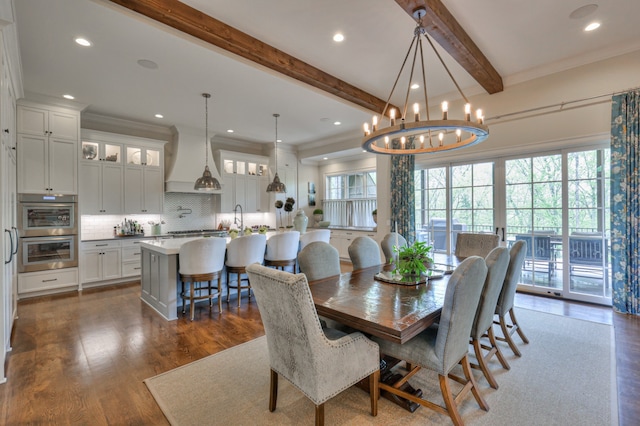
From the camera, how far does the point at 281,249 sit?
438cm

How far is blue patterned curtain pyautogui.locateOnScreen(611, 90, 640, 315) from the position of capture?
3.47 m

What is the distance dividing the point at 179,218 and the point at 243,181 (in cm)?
167

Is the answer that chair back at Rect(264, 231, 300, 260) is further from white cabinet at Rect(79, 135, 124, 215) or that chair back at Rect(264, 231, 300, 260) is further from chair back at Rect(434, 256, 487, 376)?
white cabinet at Rect(79, 135, 124, 215)

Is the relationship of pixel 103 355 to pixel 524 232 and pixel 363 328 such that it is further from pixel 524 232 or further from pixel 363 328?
pixel 524 232

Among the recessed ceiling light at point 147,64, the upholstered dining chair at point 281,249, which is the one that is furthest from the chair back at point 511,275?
the recessed ceiling light at point 147,64

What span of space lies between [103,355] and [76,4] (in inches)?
123

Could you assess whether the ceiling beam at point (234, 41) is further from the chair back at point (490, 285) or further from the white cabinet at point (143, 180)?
the white cabinet at point (143, 180)

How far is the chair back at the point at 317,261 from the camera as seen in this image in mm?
2580

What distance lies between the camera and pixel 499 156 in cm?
469

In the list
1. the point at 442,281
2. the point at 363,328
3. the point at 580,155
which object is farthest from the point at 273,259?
the point at 580,155

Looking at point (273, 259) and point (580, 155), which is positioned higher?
point (580, 155)

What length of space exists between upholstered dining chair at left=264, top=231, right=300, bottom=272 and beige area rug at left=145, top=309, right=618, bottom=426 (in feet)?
5.44

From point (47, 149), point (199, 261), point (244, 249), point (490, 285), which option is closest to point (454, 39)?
point (490, 285)

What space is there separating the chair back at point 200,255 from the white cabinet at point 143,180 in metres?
2.84
